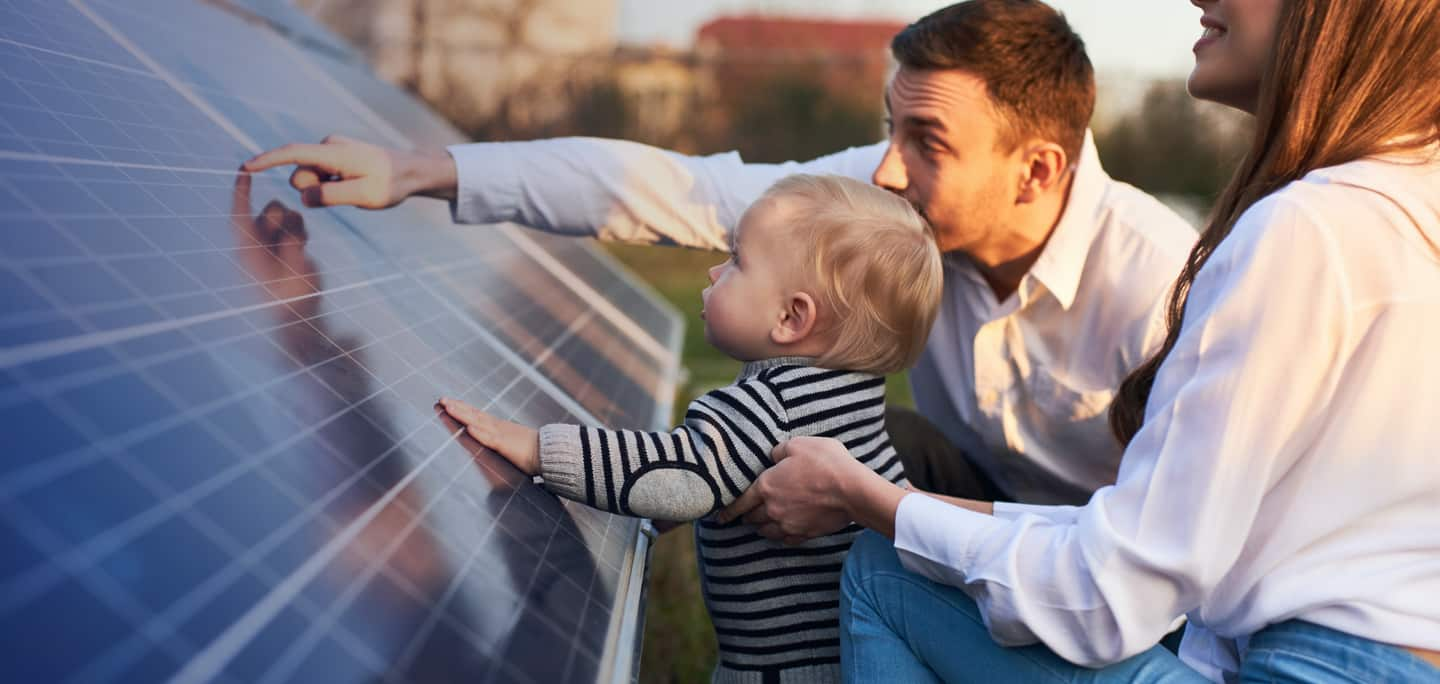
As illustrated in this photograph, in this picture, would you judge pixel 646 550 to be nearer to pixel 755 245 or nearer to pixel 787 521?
pixel 787 521

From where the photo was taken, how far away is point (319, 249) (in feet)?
7.49

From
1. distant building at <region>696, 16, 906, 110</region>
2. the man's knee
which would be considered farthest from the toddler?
distant building at <region>696, 16, 906, 110</region>

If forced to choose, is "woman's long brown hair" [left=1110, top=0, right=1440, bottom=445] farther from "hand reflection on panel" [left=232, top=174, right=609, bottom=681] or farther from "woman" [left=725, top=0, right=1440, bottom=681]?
"hand reflection on panel" [left=232, top=174, right=609, bottom=681]

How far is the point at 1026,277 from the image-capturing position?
329 cm

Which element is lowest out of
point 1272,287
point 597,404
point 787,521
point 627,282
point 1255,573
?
point 627,282

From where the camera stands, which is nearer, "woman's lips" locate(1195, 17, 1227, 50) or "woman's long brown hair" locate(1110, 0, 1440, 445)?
"woman's long brown hair" locate(1110, 0, 1440, 445)

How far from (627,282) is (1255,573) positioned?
424cm

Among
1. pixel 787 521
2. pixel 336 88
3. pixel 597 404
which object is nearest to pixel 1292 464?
pixel 787 521

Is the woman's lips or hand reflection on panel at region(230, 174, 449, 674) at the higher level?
the woman's lips

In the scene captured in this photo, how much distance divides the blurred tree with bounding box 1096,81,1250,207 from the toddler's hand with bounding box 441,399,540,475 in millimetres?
16225

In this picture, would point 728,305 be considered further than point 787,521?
Yes

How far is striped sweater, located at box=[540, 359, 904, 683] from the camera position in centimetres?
206

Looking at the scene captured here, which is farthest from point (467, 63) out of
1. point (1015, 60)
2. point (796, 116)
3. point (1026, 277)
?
point (1026, 277)

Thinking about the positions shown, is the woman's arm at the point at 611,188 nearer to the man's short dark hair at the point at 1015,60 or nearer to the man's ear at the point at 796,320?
the man's short dark hair at the point at 1015,60
